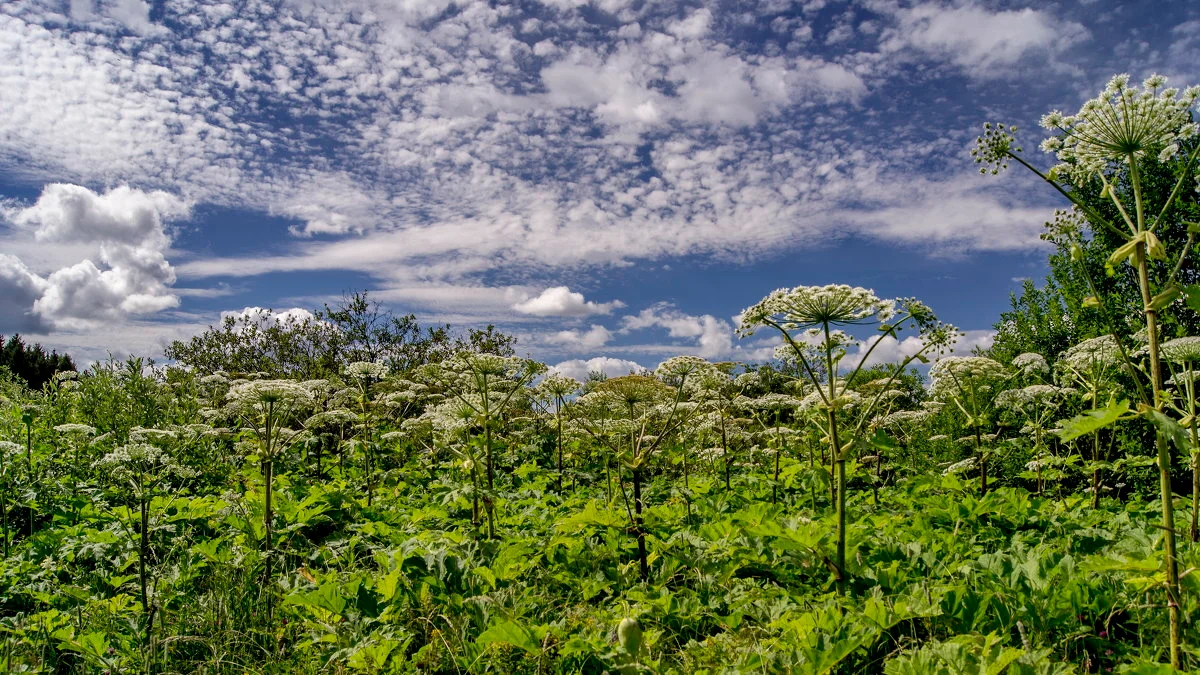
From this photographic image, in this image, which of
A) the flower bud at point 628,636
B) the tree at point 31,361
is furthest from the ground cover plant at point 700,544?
the tree at point 31,361

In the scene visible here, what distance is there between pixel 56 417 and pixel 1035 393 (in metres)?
11.4

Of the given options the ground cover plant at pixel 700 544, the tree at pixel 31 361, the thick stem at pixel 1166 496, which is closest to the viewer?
the thick stem at pixel 1166 496

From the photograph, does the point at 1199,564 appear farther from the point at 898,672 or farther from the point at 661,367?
the point at 661,367

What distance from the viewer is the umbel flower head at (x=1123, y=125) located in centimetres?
290

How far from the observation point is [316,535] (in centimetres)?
634

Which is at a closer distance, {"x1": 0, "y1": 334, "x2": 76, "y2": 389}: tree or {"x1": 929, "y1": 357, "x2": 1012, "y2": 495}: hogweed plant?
{"x1": 929, "y1": 357, "x2": 1012, "y2": 495}: hogweed plant

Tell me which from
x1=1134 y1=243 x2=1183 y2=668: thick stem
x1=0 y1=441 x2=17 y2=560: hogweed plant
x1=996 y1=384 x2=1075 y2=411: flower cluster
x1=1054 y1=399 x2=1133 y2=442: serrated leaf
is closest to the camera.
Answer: x1=1054 y1=399 x2=1133 y2=442: serrated leaf

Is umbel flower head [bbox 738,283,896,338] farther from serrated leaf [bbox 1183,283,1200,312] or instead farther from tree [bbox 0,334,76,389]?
tree [bbox 0,334,76,389]

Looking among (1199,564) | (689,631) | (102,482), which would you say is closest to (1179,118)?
(1199,564)

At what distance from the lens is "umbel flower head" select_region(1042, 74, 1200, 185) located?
9.51ft

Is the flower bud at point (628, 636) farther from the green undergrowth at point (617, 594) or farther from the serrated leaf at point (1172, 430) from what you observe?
the serrated leaf at point (1172, 430)

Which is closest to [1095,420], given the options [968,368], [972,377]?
[968,368]

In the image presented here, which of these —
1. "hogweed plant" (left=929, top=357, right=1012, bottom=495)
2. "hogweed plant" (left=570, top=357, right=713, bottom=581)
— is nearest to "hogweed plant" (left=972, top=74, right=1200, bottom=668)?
"hogweed plant" (left=570, top=357, right=713, bottom=581)

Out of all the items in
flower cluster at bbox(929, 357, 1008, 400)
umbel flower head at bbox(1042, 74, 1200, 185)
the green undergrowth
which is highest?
umbel flower head at bbox(1042, 74, 1200, 185)
